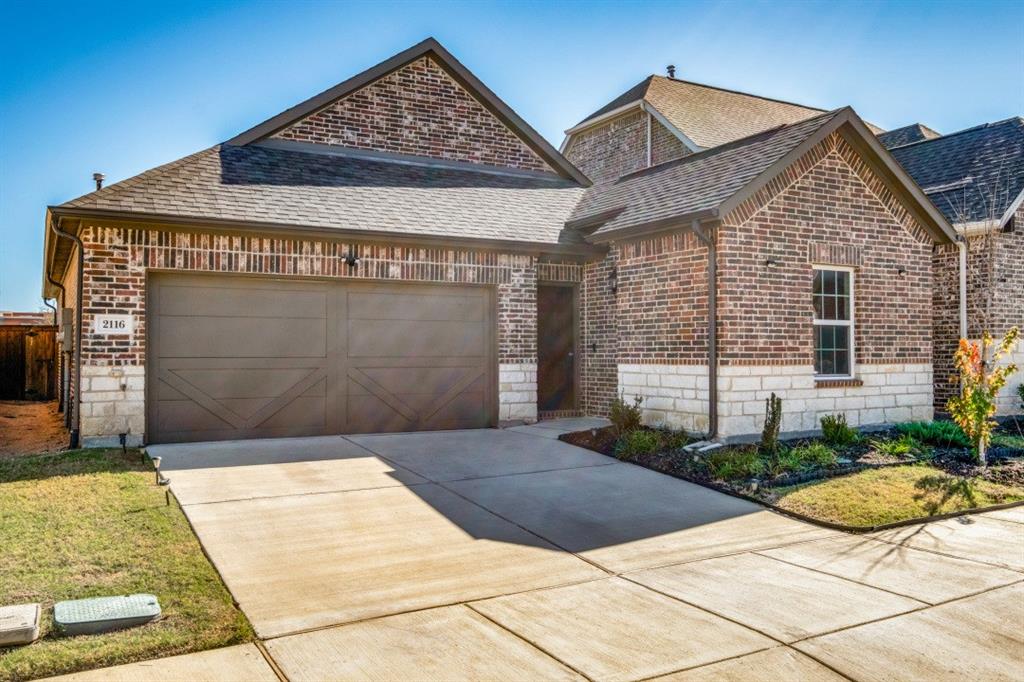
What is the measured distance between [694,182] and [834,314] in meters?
2.95

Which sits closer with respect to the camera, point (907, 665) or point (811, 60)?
point (907, 665)

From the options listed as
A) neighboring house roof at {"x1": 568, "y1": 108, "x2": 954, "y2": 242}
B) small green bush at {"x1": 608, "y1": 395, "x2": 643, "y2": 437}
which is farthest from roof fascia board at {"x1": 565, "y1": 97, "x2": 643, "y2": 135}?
small green bush at {"x1": 608, "y1": 395, "x2": 643, "y2": 437}

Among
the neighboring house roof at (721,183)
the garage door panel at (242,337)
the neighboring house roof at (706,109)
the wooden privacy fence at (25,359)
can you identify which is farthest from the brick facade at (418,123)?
the wooden privacy fence at (25,359)

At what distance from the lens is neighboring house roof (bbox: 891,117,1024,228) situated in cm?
1380

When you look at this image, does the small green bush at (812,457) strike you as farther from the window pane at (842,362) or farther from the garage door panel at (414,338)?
the garage door panel at (414,338)

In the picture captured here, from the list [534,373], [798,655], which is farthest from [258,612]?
[534,373]

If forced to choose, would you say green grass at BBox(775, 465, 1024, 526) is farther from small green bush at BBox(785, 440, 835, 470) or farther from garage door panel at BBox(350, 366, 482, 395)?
garage door panel at BBox(350, 366, 482, 395)

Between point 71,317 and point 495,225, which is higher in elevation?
point 495,225

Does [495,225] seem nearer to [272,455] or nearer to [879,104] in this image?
[272,455]

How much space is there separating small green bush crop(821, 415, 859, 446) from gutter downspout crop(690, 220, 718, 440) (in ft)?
5.18

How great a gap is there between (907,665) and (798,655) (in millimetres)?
532

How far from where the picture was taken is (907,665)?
3.89 metres

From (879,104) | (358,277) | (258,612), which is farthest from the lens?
(879,104)

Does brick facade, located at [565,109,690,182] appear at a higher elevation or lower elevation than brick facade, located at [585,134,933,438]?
higher
